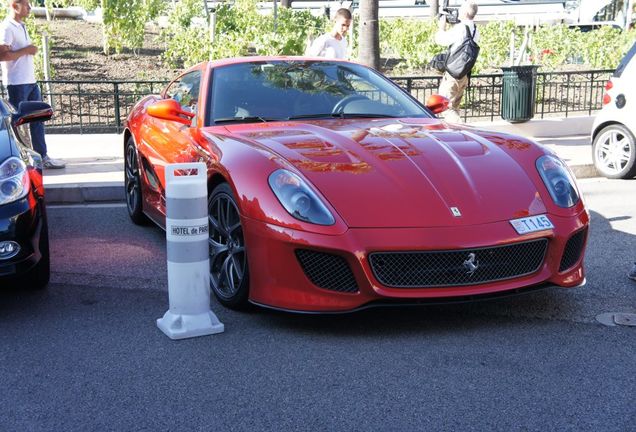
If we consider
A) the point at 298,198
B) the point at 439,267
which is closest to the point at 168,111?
the point at 298,198

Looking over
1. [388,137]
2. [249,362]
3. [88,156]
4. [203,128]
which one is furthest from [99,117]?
[249,362]

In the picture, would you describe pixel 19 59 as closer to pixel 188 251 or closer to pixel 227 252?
pixel 227 252

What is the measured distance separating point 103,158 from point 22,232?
6001 millimetres

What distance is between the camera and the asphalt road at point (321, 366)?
358 centimetres

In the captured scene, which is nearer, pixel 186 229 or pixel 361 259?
pixel 361 259

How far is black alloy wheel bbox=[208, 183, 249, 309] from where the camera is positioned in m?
4.88

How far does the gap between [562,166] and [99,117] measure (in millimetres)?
9967

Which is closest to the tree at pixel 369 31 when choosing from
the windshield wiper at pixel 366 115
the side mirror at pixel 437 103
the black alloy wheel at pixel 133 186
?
the black alloy wheel at pixel 133 186

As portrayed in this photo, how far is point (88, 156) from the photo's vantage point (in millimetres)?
10938

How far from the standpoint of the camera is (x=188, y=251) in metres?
4.64

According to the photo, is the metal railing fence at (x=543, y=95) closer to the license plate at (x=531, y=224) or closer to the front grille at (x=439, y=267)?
the license plate at (x=531, y=224)

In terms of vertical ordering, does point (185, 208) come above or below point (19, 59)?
below

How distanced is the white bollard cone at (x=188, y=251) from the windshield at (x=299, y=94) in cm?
127

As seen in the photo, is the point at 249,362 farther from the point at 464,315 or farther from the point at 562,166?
the point at 562,166
